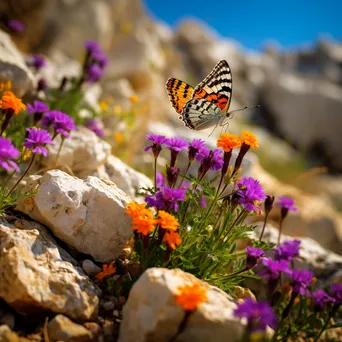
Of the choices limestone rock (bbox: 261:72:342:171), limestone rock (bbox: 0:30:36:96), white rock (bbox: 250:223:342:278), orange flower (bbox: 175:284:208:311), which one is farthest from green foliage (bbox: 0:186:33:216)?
limestone rock (bbox: 261:72:342:171)

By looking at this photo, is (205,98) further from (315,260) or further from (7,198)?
(7,198)

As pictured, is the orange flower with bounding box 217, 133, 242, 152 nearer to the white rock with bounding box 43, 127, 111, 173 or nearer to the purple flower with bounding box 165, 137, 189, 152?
the purple flower with bounding box 165, 137, 189, 152

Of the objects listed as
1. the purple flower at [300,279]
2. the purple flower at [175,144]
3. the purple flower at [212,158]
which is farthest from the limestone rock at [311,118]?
the purple flower at [300,279]

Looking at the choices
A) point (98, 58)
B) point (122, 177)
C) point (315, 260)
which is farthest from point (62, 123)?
point (315, 260)

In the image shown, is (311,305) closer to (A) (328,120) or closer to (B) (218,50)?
(A) (328,120)

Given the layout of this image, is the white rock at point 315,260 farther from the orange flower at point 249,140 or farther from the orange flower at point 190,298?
the orange flower at point 190,298

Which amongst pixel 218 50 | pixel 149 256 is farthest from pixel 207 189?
pixel 218 50
